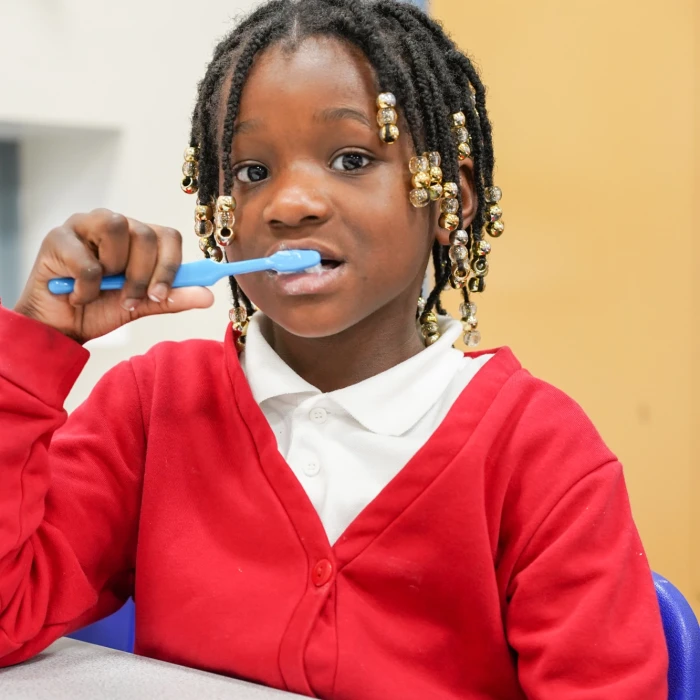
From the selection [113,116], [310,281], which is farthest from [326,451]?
[113,116]

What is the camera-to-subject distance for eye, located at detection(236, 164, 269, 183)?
2.49ft

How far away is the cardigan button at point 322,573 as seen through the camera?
0.71 metres

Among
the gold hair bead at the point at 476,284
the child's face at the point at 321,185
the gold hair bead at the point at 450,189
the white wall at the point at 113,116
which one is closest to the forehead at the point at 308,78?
the child's face at the point at 321,185

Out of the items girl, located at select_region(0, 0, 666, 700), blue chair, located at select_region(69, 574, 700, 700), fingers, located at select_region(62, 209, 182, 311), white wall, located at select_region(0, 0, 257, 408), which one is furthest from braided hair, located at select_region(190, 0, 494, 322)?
white wall, located at select_region(0, 0, 257, 408)

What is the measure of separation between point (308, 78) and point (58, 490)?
0.39m

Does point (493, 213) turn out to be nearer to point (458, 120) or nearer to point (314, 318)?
point (458, 120)

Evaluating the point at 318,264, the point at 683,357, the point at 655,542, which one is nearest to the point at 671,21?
the point at 683,357

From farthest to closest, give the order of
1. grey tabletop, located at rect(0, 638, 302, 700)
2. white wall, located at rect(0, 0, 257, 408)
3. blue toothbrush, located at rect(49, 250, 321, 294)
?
white wall, located at rect(0, 0, 257, 408) → blue toothbrush, located at rect(49, 250, 321, 294) → grey tabletop, located at rect(0, 638, 302, 700)

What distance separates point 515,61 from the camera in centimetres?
172

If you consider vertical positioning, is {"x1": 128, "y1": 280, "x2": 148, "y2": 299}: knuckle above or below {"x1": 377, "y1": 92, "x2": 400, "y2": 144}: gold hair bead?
below

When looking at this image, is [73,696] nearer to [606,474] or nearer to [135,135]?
[606,474]

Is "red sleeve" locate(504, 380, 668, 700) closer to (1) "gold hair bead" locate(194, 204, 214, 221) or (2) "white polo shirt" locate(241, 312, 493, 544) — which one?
(2) "white polo shirt" locate(241, 312, 493, 544)

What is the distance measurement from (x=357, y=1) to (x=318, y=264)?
233 millimetres

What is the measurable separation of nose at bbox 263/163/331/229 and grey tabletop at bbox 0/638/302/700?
13.3 inches
